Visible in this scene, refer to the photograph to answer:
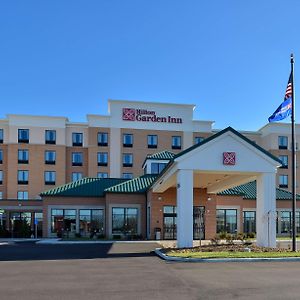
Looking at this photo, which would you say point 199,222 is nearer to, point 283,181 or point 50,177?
point 50,177

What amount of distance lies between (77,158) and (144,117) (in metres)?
11.2

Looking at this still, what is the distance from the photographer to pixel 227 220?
133 ft

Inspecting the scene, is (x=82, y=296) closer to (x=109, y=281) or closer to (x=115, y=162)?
(x=109, y=281)

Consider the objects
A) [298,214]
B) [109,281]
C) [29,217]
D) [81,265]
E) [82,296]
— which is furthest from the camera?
[29,217]

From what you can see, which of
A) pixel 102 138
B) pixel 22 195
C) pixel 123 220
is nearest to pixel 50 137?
pixel 102 138

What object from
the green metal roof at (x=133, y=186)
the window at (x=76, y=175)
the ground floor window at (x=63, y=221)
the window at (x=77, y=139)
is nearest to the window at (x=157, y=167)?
the green metal roof at (x=133, y=186)

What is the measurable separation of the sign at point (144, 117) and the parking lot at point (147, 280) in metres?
46.8

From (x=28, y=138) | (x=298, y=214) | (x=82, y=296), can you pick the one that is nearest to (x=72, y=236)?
(x=298, y=214)

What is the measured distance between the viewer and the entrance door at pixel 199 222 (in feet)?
123

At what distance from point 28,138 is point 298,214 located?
3705cm

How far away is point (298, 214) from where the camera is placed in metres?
43.8

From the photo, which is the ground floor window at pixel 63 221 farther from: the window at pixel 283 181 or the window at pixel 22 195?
the window at pixel 283 181

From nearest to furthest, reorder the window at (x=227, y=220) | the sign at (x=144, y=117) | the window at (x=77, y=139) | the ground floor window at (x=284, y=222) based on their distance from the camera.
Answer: the window at (x=227, y=220) < the ground floor window at (x=284, y=222) < the window at (x=77, y=139) < the sign at (x=144, y=117)

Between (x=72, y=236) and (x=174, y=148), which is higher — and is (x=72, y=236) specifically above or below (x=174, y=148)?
A: below
